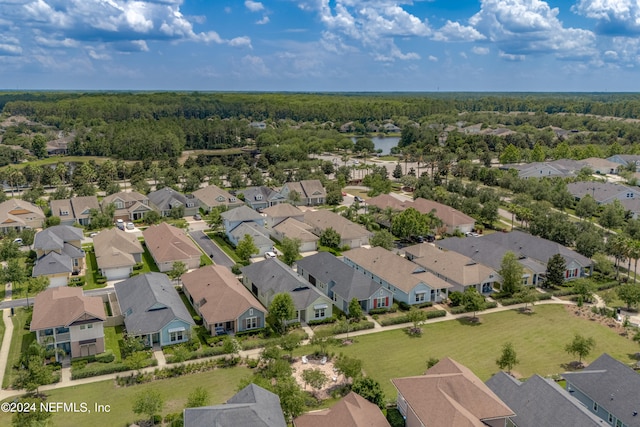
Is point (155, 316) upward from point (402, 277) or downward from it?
upward

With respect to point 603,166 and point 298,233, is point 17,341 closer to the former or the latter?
point 298,233

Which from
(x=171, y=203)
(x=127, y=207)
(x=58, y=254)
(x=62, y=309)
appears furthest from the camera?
(x=171, y=203)

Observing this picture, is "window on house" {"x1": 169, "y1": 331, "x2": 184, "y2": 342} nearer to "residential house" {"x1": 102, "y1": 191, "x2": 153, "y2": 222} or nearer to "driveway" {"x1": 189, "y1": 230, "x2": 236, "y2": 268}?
"driveway" {"x1": 189, "y1": 230, "x2": 236, "y2": 268}

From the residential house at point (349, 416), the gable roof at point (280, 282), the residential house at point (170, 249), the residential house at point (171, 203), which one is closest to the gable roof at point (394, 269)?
the gable roof at point (280, 282)

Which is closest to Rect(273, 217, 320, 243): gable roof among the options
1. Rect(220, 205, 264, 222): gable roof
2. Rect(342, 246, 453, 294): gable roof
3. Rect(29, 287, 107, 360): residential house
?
Rect(220, 205, 264, 222): gable roof

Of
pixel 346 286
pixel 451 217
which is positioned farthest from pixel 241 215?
pixel 451 217

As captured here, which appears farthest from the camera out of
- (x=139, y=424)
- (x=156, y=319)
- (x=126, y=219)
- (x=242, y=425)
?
(x=126, y=219)

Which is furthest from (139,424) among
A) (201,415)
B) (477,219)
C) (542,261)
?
(477,219)

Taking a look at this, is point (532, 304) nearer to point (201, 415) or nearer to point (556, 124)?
point (201, 415)
